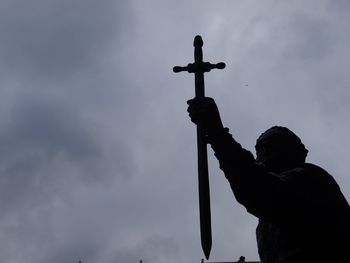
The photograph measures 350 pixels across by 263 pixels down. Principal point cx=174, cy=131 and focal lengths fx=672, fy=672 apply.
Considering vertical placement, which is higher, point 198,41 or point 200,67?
point 198,41

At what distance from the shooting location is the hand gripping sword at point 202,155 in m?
5.90

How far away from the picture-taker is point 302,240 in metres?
5.75

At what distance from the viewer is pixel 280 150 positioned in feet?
21.5

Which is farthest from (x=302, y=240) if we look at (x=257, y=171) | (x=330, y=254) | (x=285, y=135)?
(x=285, y=135)

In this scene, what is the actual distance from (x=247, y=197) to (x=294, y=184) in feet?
1.55

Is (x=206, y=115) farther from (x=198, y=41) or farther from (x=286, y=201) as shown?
(x=198, y=41)

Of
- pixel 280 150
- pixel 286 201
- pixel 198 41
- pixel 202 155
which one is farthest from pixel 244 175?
pixel 198 41

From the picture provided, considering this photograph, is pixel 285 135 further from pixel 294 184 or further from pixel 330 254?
pixel 330 254

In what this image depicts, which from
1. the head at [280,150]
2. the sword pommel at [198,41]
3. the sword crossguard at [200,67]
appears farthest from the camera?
the sword pommel at [198,41]

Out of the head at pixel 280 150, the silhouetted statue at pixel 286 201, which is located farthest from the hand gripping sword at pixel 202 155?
the head at pixel 280 150

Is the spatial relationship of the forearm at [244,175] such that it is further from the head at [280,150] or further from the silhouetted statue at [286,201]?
the head at [280,150]

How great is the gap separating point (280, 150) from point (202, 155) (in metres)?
0.82

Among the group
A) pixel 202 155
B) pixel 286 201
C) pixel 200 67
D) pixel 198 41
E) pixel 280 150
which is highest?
pixel 198 41

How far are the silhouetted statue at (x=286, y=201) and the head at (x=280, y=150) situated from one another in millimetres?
254
